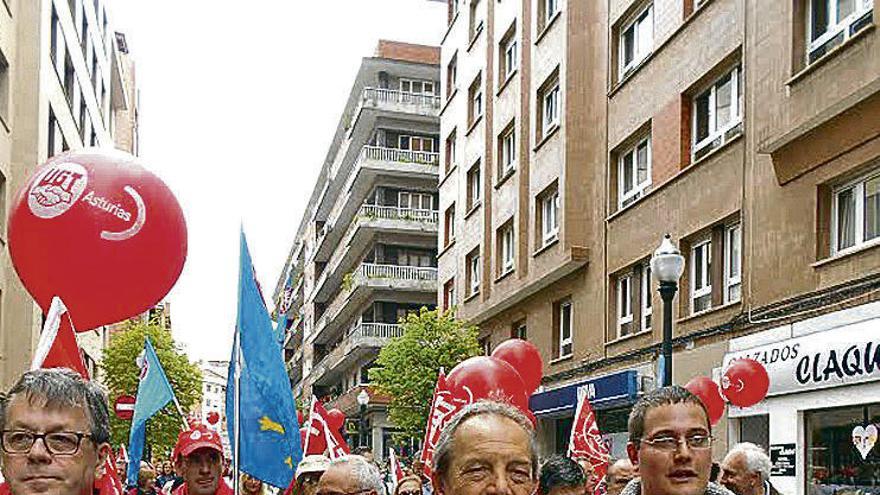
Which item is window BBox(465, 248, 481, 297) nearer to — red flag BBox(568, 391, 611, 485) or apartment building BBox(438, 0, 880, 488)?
apartment building BBox(438, 0, 880, 488)

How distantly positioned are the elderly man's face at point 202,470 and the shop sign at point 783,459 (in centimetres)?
971

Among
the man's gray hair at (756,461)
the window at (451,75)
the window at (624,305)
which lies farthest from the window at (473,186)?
the man's gray hair at (756,461)

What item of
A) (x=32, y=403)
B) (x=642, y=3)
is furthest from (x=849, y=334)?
(x=32, y=403)

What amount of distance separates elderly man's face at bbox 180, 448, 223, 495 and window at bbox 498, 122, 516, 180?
23.3m

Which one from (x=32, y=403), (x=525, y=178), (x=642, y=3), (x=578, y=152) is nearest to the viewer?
(x=32, y=403)

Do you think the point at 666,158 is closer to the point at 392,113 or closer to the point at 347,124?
the point at 392,113

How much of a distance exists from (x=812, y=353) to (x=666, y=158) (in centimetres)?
613

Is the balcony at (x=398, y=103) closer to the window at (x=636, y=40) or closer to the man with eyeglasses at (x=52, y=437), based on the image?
the window at (x=636, y=40)

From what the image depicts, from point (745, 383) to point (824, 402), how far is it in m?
2.06

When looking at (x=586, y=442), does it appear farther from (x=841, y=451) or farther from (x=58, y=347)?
(x=58, y=347)

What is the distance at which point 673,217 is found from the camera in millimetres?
19391

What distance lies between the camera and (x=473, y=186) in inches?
1379

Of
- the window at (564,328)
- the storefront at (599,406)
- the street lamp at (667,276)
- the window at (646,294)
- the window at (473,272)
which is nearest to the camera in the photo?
the street lamp at (667,276)

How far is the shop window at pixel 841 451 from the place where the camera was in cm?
1329
